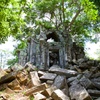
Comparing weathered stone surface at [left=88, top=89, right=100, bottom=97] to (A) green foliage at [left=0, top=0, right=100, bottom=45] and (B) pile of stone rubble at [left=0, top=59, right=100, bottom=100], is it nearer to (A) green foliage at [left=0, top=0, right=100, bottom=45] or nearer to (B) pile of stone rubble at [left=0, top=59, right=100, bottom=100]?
(B) pile of stone rubble at [left=0, top=59, right=100, bottom=100]

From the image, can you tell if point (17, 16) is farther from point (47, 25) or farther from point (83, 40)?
point (83, 40)

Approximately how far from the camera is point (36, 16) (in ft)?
72.3

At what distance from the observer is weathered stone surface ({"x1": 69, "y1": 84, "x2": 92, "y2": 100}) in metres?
8.33

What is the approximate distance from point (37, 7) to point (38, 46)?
508 centimetres

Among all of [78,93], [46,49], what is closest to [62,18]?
[46,49]

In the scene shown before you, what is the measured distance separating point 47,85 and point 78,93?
224 centimetres

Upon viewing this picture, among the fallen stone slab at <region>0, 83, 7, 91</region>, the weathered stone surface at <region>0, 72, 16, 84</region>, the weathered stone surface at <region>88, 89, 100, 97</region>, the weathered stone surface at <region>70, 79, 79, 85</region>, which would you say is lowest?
the weathered stone surface at <region>88, 89, 100, 97</region>

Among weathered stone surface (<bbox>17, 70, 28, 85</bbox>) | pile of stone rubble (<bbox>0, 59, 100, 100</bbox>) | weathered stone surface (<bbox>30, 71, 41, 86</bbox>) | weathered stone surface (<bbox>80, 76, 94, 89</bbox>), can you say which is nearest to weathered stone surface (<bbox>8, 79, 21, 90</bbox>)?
pile of stone rubble (<bbox>0, 59, 100, 100</bbox>)

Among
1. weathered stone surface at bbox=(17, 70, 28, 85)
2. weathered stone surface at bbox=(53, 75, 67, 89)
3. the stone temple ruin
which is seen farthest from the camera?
the stone temple ruin

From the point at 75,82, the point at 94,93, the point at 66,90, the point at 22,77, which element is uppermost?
the point at 22,77

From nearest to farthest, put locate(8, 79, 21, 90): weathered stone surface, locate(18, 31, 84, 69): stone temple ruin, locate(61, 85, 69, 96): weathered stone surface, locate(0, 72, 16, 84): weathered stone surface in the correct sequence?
locate(61, 85, 69, 96): weathered stone surface
locate(8, 79, 21, 90): weathered stone surface
locate(0, 72, 16, 84): weathered stone surface
locate(18, 31, 84, 69): stone temple ruin

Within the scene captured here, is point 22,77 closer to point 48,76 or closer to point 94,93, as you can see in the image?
point 48,76

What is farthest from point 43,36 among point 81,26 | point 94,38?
point 94,38

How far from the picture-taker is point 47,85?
10.4 meters
